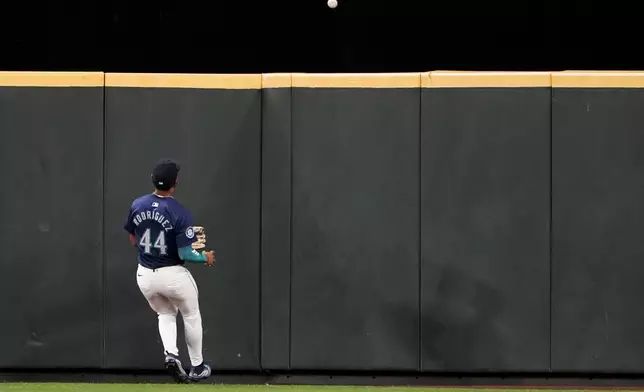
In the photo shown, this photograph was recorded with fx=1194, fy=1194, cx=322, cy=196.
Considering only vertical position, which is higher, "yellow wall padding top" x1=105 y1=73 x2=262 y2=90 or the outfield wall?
"yellow wall padding top" x1=105 y1=73 x2=262 y2=90

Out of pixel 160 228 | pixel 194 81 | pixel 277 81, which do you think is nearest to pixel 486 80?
pixel 277 81

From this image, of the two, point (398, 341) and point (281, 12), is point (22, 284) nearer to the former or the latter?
point (398, 341)

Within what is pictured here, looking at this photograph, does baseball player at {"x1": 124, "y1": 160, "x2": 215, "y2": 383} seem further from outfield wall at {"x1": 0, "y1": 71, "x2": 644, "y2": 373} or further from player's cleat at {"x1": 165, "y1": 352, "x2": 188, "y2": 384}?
outfield wall at {"x1": 0, "y1": 71, "x2": 644, "y2": 373}

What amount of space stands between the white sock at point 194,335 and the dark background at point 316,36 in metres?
3.86

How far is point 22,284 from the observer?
10.4 meters

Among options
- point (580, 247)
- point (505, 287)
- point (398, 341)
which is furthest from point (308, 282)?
point (580, 247)

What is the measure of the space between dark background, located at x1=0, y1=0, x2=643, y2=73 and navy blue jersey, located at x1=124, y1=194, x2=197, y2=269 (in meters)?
3.58

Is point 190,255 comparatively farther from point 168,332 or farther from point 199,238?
point 168,332

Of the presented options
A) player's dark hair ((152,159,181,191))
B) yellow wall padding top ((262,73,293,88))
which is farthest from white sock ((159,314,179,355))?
yellow wall padding top ((262,73,293,88))

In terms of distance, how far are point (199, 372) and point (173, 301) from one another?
2.05 feet

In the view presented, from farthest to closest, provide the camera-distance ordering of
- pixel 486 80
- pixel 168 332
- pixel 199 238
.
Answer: pixel 486 80, pixel 168 332, pixel 199 238

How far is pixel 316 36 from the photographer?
12836mm

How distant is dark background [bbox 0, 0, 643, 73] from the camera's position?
1273cm

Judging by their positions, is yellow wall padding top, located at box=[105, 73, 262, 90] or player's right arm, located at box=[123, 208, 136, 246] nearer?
player's right arm, located at box=[123, 208, 136, 246]
